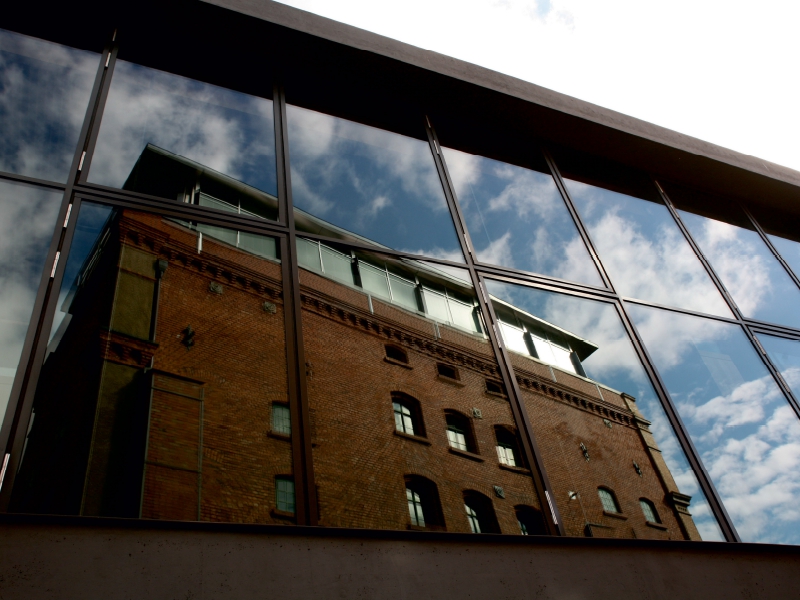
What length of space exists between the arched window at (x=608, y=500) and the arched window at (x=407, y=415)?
1.49m

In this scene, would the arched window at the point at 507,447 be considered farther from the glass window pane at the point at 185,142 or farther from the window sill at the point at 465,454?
the glass window pane at the point at 185,142

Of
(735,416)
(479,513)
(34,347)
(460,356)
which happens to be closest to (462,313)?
(460,356)

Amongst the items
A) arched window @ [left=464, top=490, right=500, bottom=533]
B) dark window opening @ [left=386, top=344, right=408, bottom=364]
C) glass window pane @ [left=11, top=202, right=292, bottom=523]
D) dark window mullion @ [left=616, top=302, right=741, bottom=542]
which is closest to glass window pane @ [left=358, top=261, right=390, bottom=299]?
dark window opening @ [left=386, top=344, right=408, bottom=364]

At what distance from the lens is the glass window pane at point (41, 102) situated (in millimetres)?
4605

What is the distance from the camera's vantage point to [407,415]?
180 inches

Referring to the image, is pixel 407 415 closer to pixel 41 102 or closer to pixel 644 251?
pixel 41 102

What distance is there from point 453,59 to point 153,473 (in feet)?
21.2

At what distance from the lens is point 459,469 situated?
4.43 m

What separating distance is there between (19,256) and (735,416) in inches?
255

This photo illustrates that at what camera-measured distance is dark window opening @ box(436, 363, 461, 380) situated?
16.9 feet

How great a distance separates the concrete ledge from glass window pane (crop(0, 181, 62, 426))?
93 centimetres

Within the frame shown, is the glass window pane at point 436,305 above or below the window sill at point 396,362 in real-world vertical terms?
above

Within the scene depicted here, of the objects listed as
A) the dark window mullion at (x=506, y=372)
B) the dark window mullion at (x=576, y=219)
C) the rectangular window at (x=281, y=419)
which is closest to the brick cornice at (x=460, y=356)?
the dark window mullion at (x=506, y=372)

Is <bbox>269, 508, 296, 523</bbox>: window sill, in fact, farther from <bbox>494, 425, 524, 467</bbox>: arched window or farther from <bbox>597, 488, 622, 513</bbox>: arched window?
<bbox>597, 488, 622, 513</bbox>: arched window
